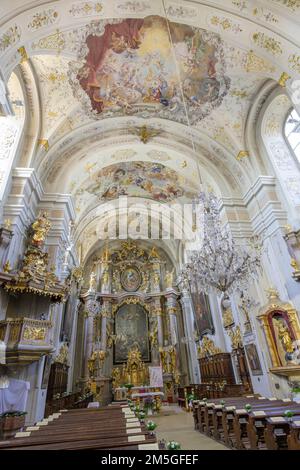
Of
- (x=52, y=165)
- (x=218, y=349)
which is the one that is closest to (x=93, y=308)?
(x=218, y=349)

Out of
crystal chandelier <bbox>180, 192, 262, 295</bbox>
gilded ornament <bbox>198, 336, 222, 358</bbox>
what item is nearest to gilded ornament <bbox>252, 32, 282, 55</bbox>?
crystal chandelier <bbox>180, 192, 262, 295</bbox>

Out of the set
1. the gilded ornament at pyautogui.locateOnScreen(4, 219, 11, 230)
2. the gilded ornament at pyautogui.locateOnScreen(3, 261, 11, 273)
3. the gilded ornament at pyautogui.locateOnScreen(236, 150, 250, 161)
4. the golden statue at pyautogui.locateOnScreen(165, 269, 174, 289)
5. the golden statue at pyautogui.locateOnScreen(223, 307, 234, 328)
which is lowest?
the golden statue at pyautogui.locateOnScreen(223, 307, 234, 328)

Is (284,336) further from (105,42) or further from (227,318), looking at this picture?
(105,42)

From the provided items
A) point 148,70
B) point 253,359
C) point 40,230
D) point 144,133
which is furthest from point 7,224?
point 253,359

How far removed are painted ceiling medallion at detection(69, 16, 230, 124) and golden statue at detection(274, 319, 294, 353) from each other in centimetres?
785

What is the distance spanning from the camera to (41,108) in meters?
9.30

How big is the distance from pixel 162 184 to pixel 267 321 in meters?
8.71

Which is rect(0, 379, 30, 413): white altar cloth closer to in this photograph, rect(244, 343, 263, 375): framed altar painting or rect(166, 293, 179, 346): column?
rect(244, 343, 263, 375): framed altar painting

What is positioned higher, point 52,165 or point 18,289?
point 52,165

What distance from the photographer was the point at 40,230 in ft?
27.0

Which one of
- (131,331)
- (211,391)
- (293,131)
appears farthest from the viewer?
(131,331)

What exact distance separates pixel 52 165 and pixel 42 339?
6647mm

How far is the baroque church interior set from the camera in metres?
6.15
